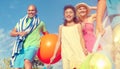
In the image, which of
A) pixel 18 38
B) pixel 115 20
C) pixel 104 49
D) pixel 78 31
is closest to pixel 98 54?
pixel 104 49

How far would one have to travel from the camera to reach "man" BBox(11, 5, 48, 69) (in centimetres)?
379

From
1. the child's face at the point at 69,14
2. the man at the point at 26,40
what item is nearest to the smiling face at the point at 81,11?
the child's face at the point at 69,14

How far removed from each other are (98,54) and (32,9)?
160 centimetres

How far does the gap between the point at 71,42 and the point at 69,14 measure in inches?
→ 13.1

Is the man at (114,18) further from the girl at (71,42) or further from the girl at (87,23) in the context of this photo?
the girl at (87,23)

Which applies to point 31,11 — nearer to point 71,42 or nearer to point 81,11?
point 81,11

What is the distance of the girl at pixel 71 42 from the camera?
346cm

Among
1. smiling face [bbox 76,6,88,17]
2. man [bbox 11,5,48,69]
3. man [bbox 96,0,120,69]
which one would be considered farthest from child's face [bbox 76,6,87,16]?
man [bbox 96,0,120,69]

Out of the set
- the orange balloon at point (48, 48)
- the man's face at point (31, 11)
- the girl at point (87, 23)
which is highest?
the man's face at point (31, 11)

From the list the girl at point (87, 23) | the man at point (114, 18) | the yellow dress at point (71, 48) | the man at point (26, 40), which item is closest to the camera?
the man at point (114, 18)

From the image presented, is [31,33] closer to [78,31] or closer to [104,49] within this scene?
[78,31]

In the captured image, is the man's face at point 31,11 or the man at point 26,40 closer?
the man at point 26,40

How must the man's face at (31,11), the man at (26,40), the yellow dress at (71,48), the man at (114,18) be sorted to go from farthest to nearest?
the man's face at (31,11) < the man at (26,40) < the yellow dress at (71,48) < the man at (114,18)

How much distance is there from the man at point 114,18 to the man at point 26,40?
4.36 feet
